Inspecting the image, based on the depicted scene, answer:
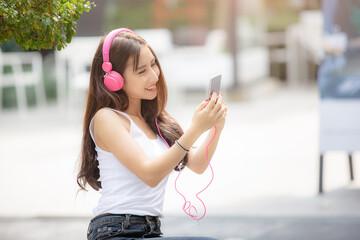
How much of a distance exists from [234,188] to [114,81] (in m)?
2.81

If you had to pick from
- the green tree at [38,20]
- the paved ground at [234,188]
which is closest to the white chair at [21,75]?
the paved ground at [234,188]

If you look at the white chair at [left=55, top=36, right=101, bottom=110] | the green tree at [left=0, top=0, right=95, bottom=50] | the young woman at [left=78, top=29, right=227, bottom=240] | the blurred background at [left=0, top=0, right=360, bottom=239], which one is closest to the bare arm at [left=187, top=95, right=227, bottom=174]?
the young woman at [left=78, top=29, right=227, bottom=240]

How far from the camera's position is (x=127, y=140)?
1867mm

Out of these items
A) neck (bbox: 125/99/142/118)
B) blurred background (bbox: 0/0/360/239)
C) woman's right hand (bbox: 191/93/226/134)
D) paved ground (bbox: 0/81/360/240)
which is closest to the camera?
woman's right hand (bbox: 191/93/226/134)

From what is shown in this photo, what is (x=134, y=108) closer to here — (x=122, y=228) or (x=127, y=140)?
(x=127, y=140)

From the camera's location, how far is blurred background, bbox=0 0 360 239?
3.85 meters

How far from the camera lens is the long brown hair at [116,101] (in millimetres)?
1940

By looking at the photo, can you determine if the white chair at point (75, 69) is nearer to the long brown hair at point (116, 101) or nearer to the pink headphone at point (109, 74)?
the long brown hair at point (116, 101)

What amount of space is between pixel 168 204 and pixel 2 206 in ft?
4.11

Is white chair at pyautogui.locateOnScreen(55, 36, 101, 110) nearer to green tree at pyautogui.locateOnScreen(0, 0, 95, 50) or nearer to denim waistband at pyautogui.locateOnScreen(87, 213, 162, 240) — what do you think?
green tree at pyautogui.locateOnScreen(0, 0, 95, 50)

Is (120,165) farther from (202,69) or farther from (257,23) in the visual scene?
(257,23)

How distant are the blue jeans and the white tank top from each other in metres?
0.02

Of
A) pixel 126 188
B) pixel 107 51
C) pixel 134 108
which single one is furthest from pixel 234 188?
pixel 107 51

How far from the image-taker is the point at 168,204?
4191 millimetres
